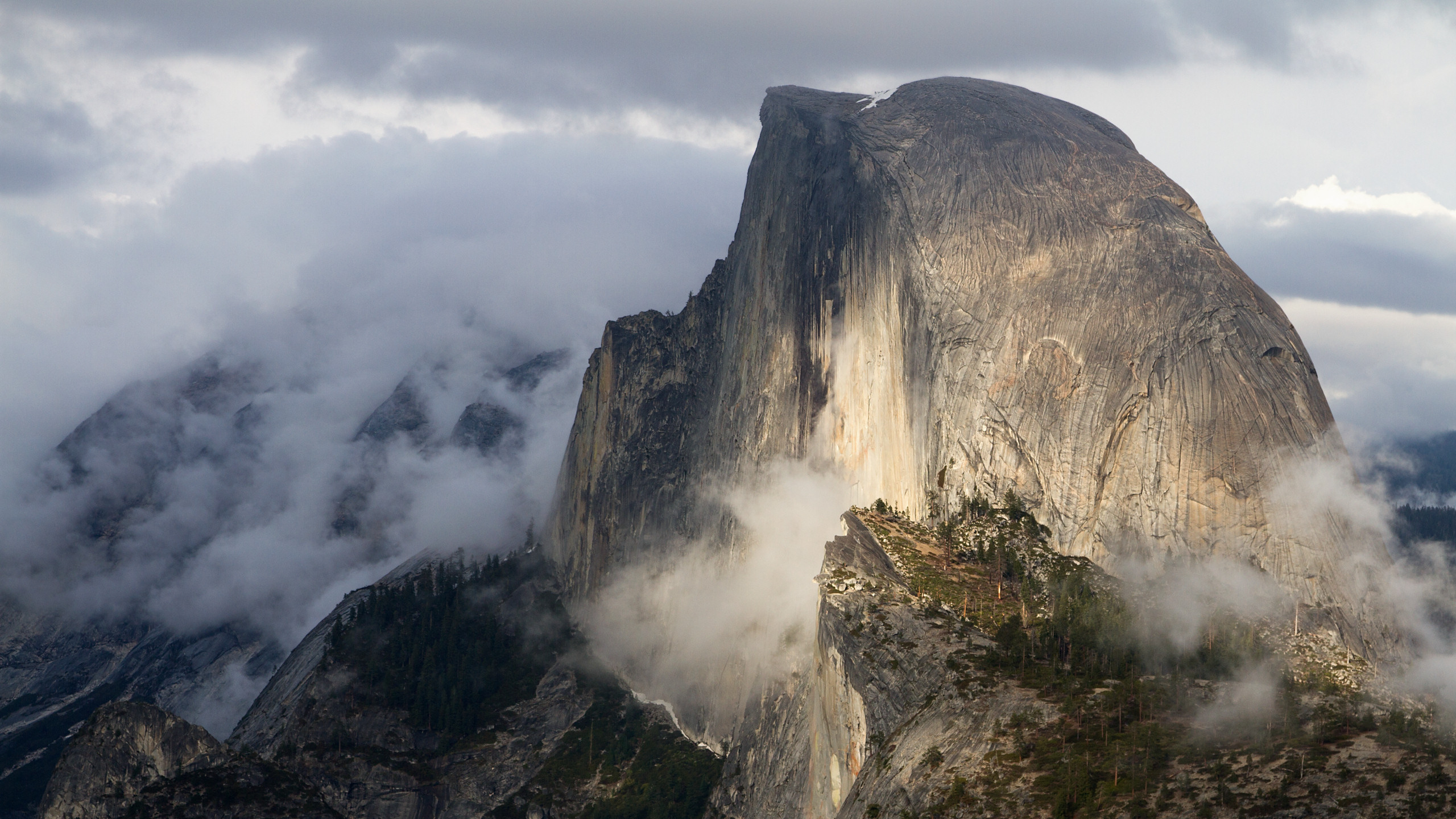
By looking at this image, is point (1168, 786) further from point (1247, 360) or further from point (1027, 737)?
point (1247, 360)

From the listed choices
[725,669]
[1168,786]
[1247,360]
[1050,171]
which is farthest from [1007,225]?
[725,669]

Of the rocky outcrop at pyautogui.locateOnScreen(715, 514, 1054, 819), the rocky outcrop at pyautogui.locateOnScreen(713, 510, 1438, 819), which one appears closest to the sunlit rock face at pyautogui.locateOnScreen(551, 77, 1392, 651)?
the rocky outcrop at pyautogui.locateOnScreen(713, 510, 1438, 819)

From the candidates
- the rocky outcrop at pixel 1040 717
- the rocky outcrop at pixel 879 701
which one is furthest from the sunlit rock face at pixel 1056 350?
the rocky outcrop at pixel 879 701

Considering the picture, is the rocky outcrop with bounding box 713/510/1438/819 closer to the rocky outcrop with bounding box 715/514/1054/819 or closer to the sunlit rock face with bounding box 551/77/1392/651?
the rocky outcrop with bounding box 715/514/1054/819

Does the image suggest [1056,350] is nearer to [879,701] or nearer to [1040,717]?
[879,701]

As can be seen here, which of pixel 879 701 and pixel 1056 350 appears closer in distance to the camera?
pixel 879 701

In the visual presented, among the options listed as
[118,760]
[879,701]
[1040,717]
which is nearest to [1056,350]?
[879,701]
